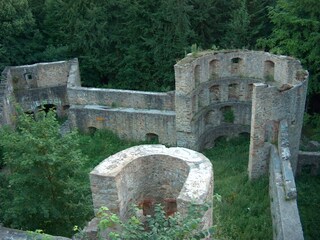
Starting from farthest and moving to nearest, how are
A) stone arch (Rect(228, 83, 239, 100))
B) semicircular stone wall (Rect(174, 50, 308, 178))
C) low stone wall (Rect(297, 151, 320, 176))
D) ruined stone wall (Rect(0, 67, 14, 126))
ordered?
stone arch (Rect(228, 83, 239, 100)) < ruined stone wall (Rect(0, 67, 14, 126)) < low stone wall (Rect(297, 151, 320, 176)) < semicircular stone wall (Rect(174, 50, 308, 178))

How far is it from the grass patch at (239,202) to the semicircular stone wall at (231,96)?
827 millimetres

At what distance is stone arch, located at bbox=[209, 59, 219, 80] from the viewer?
69.4 ft

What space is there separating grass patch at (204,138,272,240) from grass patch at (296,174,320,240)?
1357mm

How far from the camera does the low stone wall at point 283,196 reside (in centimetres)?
1111

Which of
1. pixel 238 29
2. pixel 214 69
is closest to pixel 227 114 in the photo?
pixel 214 69

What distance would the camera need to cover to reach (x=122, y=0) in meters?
25.0

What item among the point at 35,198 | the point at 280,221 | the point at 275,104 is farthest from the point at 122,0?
the point at 280,221

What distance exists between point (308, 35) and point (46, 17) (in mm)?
15996

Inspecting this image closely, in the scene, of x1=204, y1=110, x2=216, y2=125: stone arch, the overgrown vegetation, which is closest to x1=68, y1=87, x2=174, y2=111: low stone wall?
x1=204, y1=110, x2=216, y2=125: stone arch

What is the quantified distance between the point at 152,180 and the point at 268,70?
12.1 m

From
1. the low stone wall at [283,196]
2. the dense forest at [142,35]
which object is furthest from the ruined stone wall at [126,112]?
the low stone wall at [283,196]

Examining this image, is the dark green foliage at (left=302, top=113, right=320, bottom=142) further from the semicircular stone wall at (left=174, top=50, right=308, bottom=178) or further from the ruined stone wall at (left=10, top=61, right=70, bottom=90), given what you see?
the ruined stone wall at (left=10, top=61, right=70, bottom=90)

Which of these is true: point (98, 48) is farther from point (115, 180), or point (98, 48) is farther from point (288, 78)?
point (115, 180)

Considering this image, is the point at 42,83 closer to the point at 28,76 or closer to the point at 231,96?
the point at 28,76
